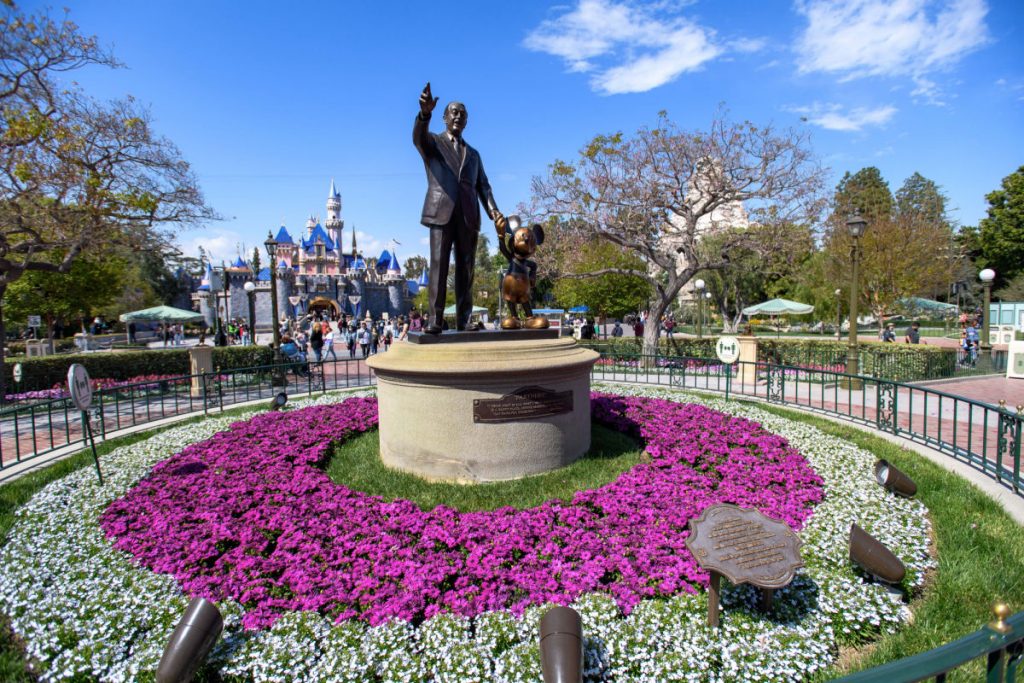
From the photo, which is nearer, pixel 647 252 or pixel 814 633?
pixel 814 633

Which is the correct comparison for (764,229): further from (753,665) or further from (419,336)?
(753,665)

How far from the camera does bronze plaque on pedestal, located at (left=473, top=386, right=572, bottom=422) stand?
5.91 meters

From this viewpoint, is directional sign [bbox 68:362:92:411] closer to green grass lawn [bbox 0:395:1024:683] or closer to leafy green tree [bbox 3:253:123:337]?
Answer: green grass lawn [bbox 0:395:1024:683]

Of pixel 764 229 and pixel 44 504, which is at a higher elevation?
pixel 764 229

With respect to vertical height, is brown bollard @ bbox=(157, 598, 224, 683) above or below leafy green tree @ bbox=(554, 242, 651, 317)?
below

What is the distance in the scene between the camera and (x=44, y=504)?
576 centimetres

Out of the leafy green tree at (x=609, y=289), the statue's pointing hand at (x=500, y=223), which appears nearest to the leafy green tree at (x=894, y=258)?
the leafy green tree at (x=609, y=289)

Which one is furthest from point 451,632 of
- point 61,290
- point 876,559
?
point 61,290

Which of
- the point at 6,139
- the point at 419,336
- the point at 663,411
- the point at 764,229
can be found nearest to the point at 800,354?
the point at 764,229

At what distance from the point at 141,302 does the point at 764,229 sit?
5059cm

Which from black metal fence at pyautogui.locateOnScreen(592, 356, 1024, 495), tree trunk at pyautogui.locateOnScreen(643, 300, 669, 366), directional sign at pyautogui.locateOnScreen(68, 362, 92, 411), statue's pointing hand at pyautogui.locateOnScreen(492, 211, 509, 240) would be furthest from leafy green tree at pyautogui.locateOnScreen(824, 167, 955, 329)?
directional sign at pyautogui.locateOnScreen(68, 362, 92, 411)

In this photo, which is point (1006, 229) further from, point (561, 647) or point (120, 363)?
point (120, 363)

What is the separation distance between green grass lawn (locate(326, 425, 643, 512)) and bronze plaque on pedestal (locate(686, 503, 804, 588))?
6.20ft

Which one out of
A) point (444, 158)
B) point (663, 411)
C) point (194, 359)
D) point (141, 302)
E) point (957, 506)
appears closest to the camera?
point (957, 506)
